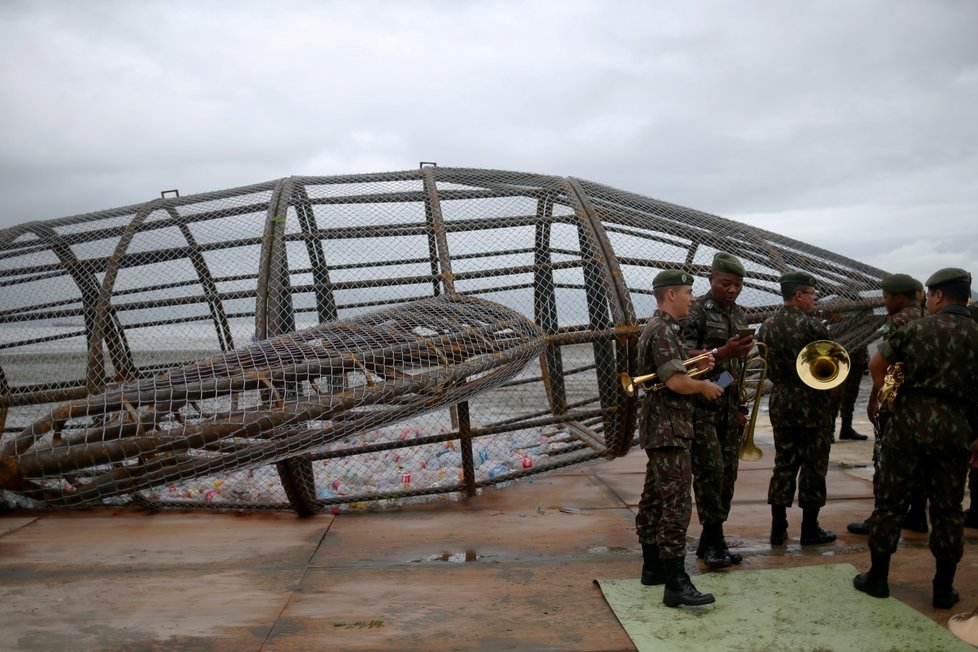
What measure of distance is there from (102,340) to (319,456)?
70.6 inches

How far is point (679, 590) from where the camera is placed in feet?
13.7

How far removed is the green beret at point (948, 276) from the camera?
4230 mm

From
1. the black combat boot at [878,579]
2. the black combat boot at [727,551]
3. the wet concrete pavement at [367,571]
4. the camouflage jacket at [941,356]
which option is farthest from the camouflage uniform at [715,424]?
the camouflage jacket at [941,356]

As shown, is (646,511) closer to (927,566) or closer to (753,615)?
(753,615)

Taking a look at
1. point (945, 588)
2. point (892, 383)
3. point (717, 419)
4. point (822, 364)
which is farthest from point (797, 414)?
point (945, 588)

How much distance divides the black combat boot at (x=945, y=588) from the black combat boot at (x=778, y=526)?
1213mm

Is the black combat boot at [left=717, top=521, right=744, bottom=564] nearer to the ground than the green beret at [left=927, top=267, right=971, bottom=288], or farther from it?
nearer to the ground

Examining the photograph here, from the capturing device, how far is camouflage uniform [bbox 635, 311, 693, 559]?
4.18 metres

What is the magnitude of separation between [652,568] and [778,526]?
1304 millimetres

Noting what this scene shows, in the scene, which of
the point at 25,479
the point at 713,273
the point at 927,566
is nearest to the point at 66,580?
the point at 25,479

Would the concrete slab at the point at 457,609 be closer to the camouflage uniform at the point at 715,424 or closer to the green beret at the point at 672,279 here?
the camouflage uniform at the point at 715,424

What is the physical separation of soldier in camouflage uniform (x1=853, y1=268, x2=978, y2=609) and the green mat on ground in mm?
244

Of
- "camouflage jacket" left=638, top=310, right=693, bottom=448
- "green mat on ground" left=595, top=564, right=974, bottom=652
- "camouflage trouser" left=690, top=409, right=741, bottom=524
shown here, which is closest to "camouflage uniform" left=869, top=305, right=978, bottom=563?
"green mat on ground" left=595, top=564, right=974, bottom=652

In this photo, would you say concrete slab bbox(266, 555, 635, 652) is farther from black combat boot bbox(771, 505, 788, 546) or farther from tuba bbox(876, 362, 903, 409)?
tuba bbox(876, 362, 903, 409)
